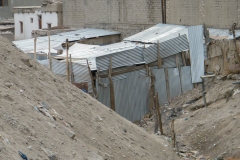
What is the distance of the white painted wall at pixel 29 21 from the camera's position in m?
27.9

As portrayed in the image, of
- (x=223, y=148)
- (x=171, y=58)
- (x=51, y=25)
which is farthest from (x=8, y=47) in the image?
(x=51, y=25)

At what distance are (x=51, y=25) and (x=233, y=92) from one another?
16.1m

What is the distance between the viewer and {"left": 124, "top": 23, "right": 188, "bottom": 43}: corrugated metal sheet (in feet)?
A: 57.2

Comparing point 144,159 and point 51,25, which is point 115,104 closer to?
point 144,159

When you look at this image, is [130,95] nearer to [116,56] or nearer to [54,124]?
[116,56]

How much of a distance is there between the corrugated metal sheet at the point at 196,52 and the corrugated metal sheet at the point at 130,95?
1393 millimetres

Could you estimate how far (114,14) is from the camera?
2355 cm

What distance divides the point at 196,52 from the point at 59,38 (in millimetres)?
7451

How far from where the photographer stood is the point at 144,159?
9219mm

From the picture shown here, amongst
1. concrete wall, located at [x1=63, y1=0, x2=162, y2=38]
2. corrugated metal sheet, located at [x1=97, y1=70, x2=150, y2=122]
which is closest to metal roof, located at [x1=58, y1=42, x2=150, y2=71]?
corrugated metal sheet, located at [x1=97, y1=70, x2=150, y2=122]

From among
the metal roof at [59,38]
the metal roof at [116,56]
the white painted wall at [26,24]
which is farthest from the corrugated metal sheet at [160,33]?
the white painted wall at [26,24]

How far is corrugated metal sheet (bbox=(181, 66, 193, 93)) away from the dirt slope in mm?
5317

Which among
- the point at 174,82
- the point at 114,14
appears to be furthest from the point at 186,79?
the point at 114,14

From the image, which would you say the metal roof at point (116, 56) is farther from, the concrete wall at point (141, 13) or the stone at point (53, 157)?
the stone at point (53, 157)
